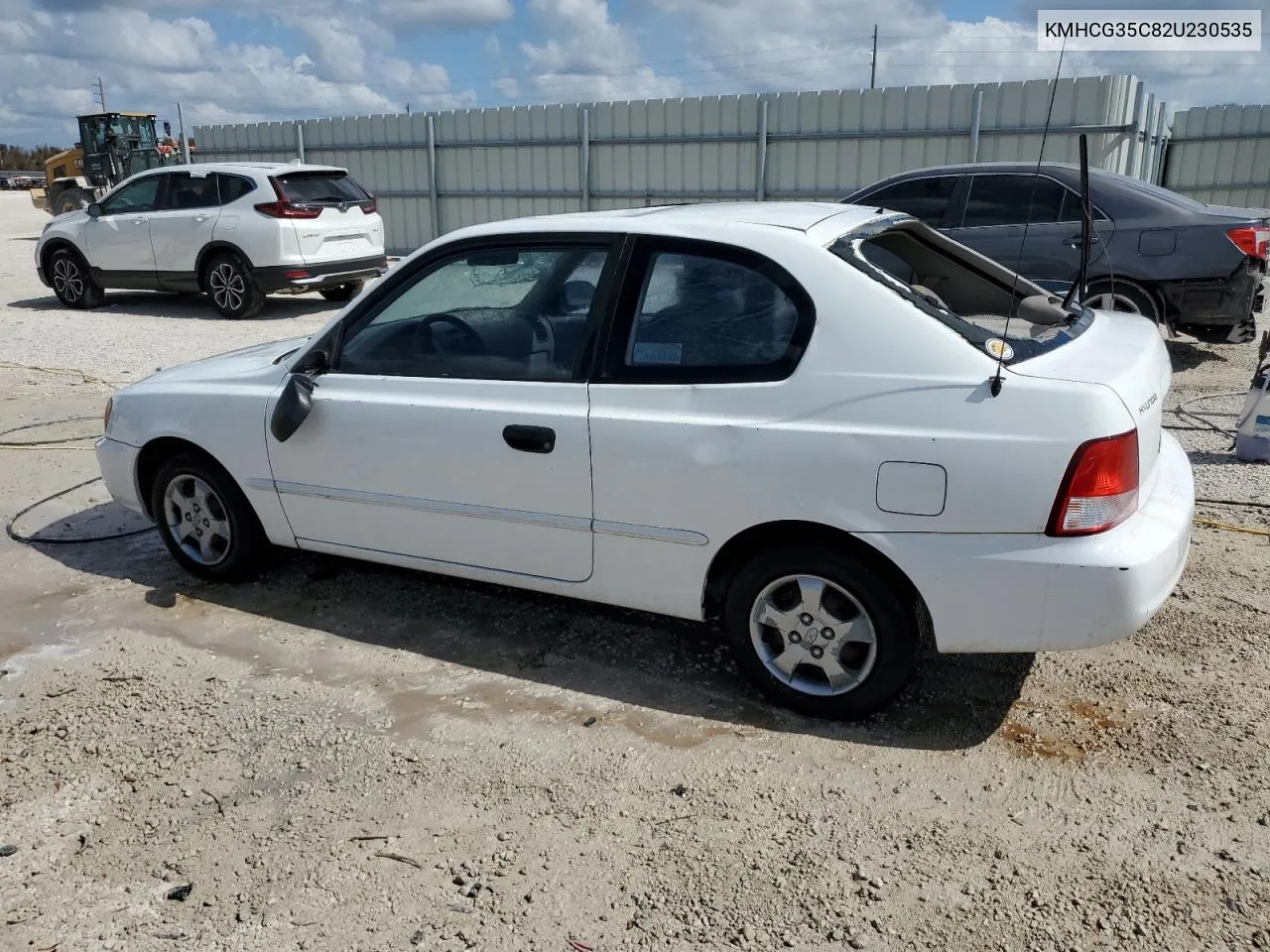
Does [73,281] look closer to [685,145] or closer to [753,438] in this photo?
[685,145]

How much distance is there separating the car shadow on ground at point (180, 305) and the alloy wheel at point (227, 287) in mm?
245

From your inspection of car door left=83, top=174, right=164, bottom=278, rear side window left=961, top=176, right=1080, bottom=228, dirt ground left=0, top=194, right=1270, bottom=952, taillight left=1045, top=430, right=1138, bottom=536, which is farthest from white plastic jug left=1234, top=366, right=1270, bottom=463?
car door left=83, top=174, right=164, bottom=278

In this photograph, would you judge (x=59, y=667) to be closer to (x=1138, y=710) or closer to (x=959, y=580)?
(x=959, y=580)

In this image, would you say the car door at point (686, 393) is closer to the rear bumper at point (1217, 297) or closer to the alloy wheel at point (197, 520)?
the alloy wheel at point (197, 520)

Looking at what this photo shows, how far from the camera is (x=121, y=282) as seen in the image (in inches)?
529

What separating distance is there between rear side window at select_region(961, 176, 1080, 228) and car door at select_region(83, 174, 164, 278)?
9685 millimetres

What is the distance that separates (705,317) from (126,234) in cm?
1206

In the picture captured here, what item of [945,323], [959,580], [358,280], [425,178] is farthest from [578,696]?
[425,178]

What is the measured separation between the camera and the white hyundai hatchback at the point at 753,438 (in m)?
3.01

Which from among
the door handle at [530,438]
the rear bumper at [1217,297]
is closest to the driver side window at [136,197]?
the door handle at [530,438]

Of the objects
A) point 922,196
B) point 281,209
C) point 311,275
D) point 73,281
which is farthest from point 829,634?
point 73,281

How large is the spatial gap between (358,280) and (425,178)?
627cm

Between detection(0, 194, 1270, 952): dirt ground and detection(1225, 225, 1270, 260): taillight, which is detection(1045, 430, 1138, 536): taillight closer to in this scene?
detection(0, 194, 1270, 952): dirt ground

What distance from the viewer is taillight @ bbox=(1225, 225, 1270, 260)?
805 cm
